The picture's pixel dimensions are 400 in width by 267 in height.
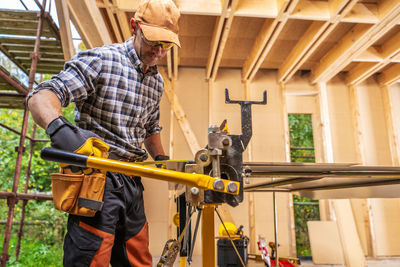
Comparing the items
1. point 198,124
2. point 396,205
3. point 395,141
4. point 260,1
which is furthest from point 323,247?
point 260,1

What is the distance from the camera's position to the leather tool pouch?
0.94 m

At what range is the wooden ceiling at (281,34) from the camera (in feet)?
12.4

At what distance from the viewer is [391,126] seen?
563 cm

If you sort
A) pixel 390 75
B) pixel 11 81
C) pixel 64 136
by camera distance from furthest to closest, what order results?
1. pixel 390 75
2. pixel 11 81
3. pixel 64 136

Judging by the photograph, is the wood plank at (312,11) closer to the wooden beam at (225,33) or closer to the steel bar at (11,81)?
the wooden beam at (225,33)

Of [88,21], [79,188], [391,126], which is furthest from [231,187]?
[391,126]

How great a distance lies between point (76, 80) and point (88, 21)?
6.28 ft

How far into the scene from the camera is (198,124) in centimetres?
548

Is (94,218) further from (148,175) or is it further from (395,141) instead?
(395,141)

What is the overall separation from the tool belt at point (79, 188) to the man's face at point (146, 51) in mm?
606

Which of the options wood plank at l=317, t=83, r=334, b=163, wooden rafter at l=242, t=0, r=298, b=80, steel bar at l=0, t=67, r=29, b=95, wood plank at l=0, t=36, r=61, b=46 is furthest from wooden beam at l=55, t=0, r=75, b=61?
wood plank at l=317, t=83, r=334, b=163

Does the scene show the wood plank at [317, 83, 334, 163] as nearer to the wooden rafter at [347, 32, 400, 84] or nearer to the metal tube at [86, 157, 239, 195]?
the wooden rafter at [347, 32, 400, 84]

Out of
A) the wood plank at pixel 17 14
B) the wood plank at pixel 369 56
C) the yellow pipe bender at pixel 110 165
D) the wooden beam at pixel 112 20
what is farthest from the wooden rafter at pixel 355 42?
the wood plank at pixel 17 14

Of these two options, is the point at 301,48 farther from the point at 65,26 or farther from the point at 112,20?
the point at 65,26
